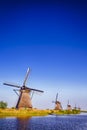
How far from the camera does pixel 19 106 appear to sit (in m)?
67.8

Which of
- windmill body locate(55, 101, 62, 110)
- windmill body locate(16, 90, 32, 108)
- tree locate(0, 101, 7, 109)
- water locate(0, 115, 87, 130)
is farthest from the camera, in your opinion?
windmill body locate(55, 101, 62, 110)

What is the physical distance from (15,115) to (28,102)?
25.5 ft

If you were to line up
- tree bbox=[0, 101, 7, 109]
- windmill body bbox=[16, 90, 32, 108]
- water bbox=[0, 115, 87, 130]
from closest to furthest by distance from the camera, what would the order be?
water bbox=[0, 115, 87, 130]
windmill body bbox=[16, 90, 32, 108]
tree bbox=[0, 101, 7, 109]

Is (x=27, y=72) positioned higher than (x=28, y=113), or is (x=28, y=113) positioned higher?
(x=27, y=72)

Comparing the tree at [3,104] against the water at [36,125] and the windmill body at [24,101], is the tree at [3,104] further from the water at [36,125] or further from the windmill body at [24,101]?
the water at [36,125]

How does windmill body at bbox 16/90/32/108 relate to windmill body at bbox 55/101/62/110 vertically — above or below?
below

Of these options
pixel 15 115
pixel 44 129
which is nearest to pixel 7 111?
pixel 15 115

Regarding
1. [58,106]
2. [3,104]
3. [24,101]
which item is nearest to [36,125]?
[24,101]

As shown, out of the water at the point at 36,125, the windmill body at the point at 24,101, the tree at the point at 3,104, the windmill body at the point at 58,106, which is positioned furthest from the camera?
the windmill body at the point at 58,106

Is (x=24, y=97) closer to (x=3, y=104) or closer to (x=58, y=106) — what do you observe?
(x=3, y=104)

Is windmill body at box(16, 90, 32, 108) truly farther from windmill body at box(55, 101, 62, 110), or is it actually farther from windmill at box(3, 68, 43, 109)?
windmill body at box(55, 101, 62, 110)

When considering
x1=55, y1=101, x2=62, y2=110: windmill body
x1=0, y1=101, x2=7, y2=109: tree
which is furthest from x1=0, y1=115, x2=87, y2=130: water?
x1=55, y1=101, x2=62, y2=110: windmill body

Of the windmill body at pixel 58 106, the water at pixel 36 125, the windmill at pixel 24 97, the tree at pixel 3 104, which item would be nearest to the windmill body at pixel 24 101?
the windmill at pixel 24 97

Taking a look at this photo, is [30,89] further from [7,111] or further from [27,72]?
[7,111]
